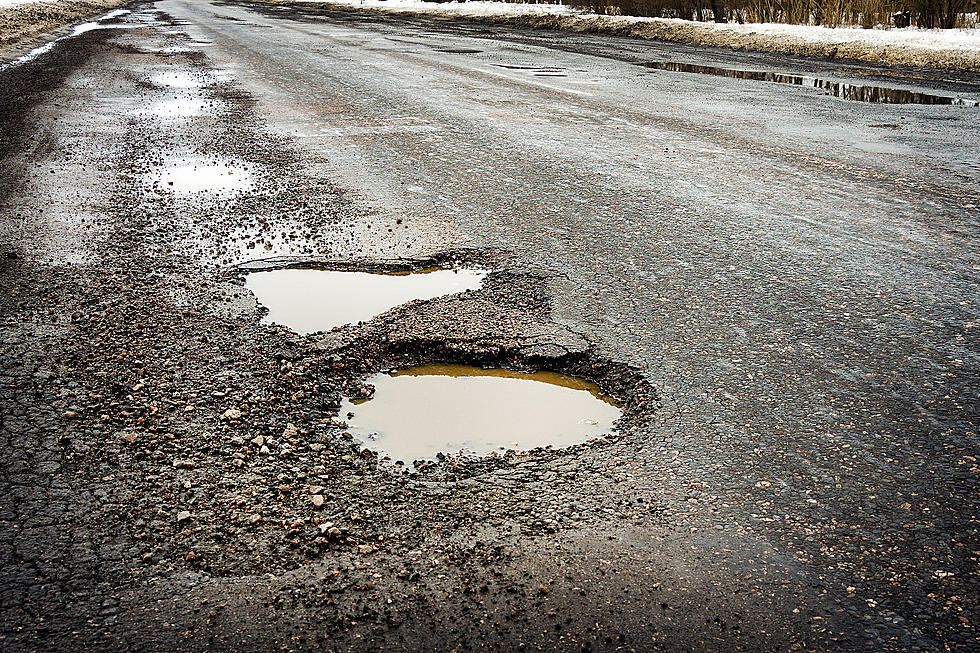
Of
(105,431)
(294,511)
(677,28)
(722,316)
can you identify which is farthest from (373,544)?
(677,28)

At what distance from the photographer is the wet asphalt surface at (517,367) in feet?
7.02

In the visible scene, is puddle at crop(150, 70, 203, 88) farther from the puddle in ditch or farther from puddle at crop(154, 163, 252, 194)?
the puddle in ditch

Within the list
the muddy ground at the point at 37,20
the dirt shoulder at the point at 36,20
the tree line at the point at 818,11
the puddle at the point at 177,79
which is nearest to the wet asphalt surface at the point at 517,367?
the puddle at the point at 177,79

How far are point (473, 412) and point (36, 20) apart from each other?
1081 inches

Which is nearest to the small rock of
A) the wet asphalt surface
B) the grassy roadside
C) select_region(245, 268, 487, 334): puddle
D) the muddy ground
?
the wet asphalt surface

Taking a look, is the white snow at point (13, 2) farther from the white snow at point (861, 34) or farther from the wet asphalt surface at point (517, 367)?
the wet asphalt surface at point (517, 367)

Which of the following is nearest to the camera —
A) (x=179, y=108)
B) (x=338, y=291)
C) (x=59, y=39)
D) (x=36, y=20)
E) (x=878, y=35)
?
(x=338, y=291)

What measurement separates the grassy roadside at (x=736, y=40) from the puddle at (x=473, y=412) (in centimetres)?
1476

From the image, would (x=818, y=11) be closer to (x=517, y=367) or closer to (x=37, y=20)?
(x=517, y=367)

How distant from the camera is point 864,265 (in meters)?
4.66

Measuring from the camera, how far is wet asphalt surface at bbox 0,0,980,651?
214cm

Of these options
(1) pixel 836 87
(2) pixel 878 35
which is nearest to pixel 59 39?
(1) pixel 836 87

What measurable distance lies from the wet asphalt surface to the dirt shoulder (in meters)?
14.1

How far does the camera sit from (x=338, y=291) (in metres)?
4.31
